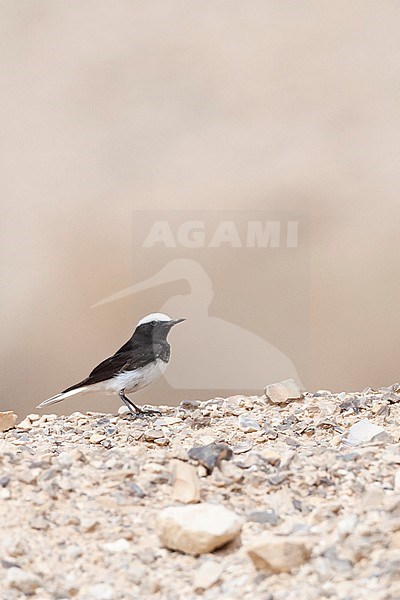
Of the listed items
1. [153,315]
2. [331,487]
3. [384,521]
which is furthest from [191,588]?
[153,315]

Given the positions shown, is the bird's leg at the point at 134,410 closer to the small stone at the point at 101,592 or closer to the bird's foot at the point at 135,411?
the bird's foot at the point at 135,411

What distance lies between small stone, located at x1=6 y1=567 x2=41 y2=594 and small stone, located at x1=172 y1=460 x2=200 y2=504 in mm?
426

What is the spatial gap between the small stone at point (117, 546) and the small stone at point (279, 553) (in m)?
0.30

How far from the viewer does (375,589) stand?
48.1 inches

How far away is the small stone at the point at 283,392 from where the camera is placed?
3.32 metres

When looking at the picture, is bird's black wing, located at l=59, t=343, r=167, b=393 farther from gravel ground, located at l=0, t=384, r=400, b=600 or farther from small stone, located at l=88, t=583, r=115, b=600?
small stone, located at l=88, t=583, r=115, b=600

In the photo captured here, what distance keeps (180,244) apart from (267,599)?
250 centimetres

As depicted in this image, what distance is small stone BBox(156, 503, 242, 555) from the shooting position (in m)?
1.44

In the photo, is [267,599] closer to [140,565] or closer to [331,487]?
[140,565]

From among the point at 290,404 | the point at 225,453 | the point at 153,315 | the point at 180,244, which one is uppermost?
the point at 180,244

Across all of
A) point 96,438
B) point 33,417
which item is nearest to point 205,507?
point 96,438

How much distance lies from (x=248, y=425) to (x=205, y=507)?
52.1 inches

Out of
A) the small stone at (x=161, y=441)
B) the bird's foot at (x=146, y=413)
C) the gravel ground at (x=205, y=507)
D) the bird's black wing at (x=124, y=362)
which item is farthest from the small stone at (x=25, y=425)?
the small stone at (x=161, y=441)

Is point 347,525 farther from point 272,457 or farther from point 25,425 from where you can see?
point 25,425
